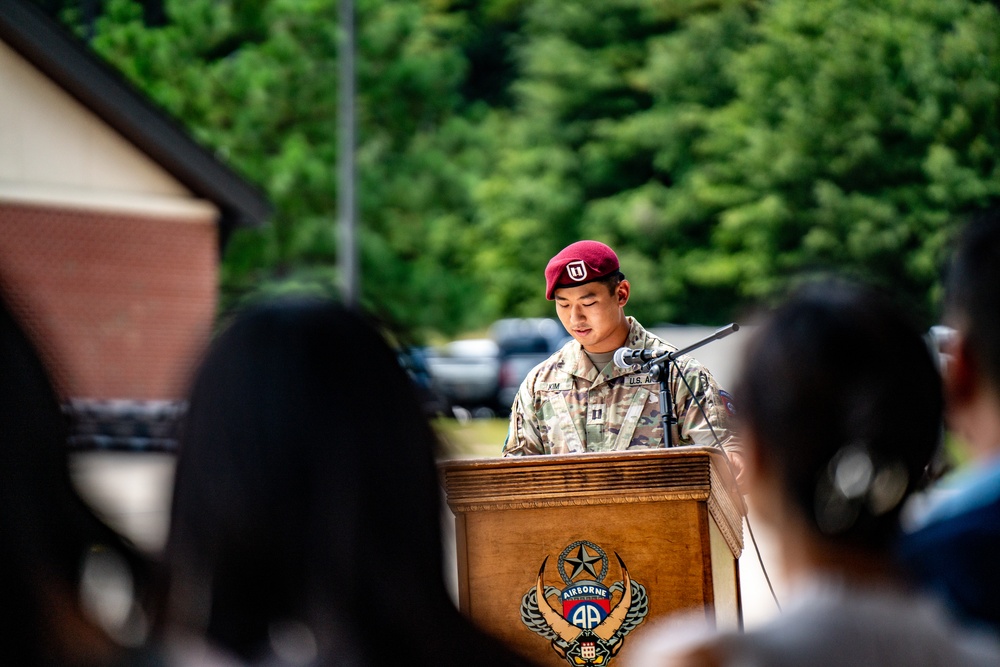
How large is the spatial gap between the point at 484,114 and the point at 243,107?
10.2 meters

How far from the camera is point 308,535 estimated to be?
1.42m

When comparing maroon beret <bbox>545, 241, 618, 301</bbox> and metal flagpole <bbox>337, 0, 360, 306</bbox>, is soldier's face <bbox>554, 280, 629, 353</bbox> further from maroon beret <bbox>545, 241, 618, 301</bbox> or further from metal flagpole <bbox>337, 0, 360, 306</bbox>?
metal flagpole <bbox>337, 0, 360, 306</bbox>

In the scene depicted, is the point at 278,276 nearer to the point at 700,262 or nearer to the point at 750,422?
the point at 750,422

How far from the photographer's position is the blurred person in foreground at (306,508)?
1.42 m

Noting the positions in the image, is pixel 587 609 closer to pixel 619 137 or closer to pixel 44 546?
pixel 44 546

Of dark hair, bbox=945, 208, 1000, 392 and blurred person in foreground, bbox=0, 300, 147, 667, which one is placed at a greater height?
dark hair, bbox=945, 208, 1000, 392

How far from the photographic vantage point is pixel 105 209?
18.0m

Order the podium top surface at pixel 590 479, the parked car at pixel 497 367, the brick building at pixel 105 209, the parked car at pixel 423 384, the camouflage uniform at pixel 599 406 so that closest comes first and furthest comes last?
the parked car at pixel 423 384, the podium top surface at pixel 590 479, the camouflage uniform at pixel 599 406, the brick building at pixel 105 209, the parked car at pixel 497 367

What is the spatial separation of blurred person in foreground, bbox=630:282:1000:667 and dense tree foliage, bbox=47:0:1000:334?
18.3 m

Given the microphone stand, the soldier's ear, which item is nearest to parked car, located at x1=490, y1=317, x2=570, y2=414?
the soldier's ear

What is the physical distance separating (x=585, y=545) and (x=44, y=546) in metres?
1.65

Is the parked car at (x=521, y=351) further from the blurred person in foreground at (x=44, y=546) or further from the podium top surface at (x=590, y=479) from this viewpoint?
the blurred person in foreground at (x=44, y=546)

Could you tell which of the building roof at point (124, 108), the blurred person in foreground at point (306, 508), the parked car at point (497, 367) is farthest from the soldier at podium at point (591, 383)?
the parked car at point (497, 367)

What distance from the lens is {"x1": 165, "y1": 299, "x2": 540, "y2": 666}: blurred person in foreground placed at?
1.42 m
